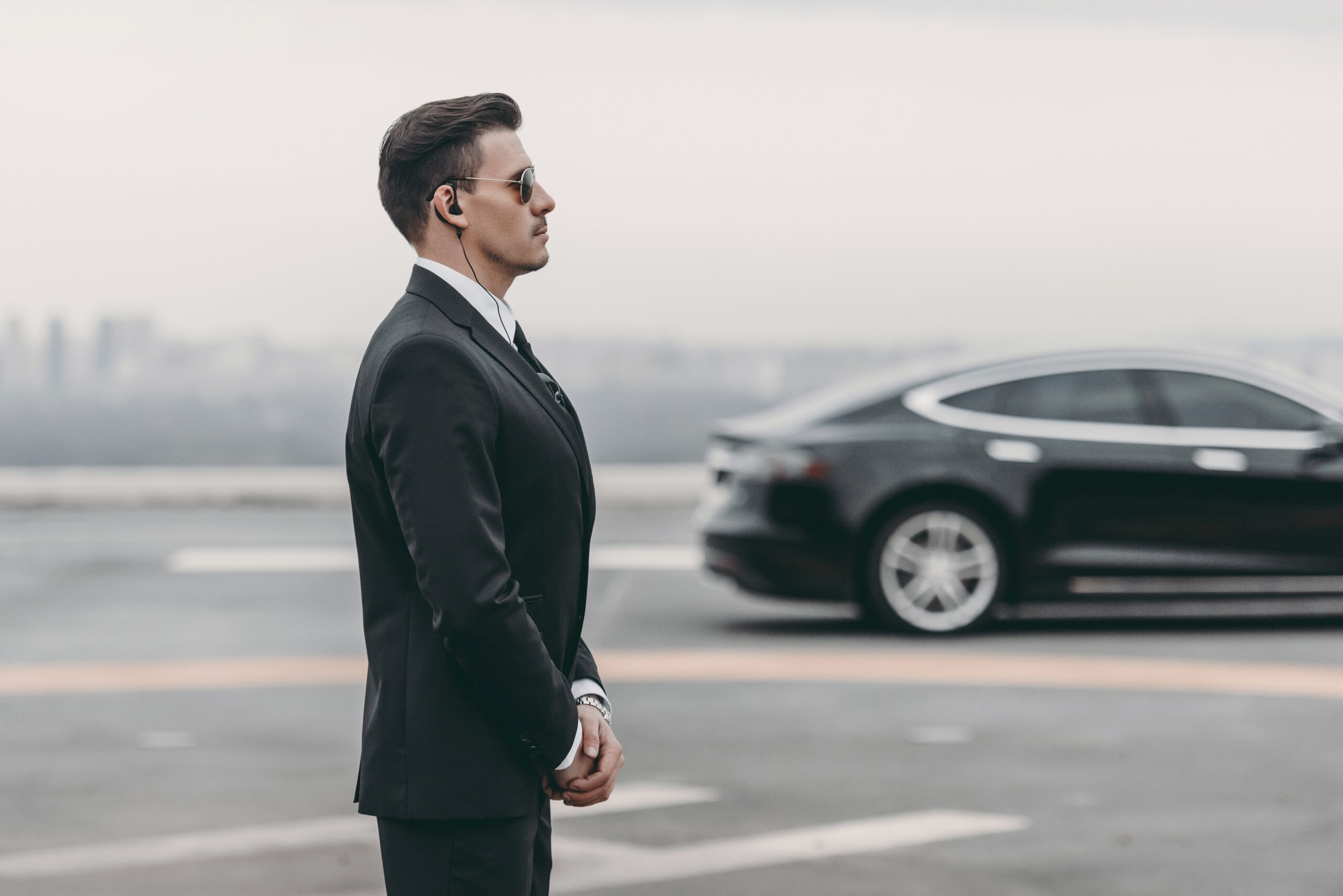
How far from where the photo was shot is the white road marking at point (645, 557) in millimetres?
12227

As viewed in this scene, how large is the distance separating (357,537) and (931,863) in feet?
9.47

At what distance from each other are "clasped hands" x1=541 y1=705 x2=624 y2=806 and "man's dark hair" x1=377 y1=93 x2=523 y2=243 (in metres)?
0.79

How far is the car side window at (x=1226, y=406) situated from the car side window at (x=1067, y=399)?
18 cm

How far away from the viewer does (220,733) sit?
22.6ft

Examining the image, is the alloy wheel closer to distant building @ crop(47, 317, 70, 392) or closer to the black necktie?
the black necktie

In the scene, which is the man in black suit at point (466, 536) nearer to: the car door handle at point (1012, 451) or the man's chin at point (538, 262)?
the man's chin at point (538, 262)

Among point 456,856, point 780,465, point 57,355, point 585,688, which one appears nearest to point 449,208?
point 585,688

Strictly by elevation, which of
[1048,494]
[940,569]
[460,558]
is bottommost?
[940,569]

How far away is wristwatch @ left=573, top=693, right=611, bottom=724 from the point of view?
105 inches

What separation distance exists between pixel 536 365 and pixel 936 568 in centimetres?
661

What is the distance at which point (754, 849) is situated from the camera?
203 inches

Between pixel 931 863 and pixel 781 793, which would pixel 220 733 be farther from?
pixel 931 863

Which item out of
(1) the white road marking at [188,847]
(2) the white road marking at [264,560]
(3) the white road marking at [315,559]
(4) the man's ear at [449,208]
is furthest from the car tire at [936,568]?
(4) the man's ear at [449,208]

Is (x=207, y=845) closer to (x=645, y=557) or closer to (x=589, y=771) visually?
(x=589, y=771)
